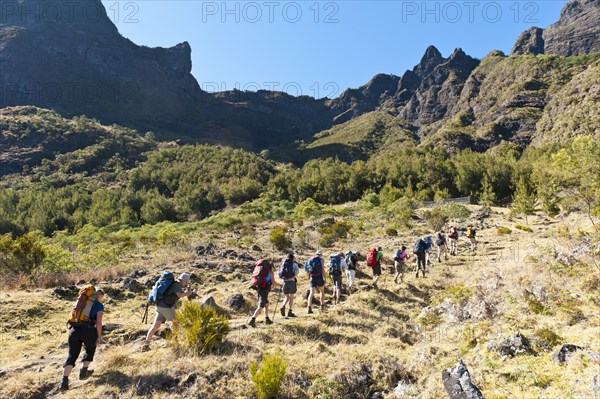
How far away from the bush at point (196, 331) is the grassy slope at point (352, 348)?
224 mm

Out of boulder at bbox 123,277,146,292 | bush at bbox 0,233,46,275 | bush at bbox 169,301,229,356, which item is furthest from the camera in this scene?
bush at bbox 0,233,46,275

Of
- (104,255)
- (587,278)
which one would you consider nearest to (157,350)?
(587,278)

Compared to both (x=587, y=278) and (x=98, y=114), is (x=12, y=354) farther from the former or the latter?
(x=98, y=114)

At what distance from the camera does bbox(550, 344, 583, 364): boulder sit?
5.03 metres

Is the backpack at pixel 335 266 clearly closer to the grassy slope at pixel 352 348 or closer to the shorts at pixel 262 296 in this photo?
the grassy slope at pixel 352 348

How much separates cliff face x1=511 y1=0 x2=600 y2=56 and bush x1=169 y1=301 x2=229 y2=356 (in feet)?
698

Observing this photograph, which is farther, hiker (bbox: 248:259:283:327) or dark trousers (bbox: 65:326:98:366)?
hiker (bbox: 248:259:283:327)

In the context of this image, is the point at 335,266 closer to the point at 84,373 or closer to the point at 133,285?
the point at 84,373

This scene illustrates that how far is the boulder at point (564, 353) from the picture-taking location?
503 centimetres

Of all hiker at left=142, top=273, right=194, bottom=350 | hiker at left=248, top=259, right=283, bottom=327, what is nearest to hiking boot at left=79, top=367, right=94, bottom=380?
hiker at left=142, top=273, right=194, bottom=350

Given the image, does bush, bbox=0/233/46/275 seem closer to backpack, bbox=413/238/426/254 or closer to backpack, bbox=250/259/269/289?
backpack, bbox=250/259/269/289

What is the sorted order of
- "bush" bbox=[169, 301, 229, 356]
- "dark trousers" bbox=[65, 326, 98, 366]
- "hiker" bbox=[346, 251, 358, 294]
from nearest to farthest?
1. "dark trousers" bbox=[65, 326, 98, 366]
2. "bush" bbox=[169, 301, 229, 356]
3. "hiker" bbox=[346, 251, 358, 294]

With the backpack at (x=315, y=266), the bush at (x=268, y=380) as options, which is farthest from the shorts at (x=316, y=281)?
the bush at (x=268, y=380)

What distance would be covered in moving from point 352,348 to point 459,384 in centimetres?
223
